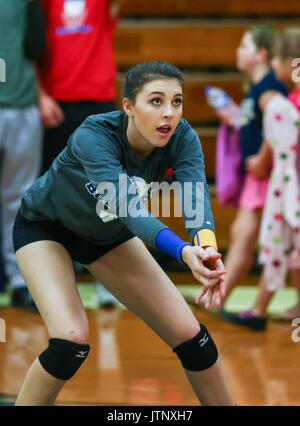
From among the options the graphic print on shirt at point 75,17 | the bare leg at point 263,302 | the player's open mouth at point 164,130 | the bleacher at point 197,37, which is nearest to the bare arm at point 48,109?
the graphic print on shirt at point 75,17

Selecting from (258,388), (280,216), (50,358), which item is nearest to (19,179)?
(280,216)

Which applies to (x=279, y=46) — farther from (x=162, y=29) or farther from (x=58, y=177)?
(x=58, y=177)

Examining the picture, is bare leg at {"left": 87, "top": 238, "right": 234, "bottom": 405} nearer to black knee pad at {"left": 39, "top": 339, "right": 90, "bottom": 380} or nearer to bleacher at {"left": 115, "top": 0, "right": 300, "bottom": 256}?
black knee pad at {"left": 39, "top": 339, "right": 90, "bottom": 380}

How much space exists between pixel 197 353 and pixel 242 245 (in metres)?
1.58

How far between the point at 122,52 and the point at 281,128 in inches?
58.9

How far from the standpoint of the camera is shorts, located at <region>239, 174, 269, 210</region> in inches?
146

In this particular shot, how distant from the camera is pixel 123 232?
2.29m

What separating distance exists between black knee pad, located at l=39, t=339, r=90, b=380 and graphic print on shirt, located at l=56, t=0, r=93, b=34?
2.06m

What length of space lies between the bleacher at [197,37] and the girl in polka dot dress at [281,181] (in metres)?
1.03

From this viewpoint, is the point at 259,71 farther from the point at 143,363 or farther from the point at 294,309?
the point at 143,363

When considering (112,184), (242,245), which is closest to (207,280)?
(112,184)

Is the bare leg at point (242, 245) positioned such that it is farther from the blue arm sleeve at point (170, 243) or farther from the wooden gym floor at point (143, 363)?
the blue arm sleeve at point (170, 243)

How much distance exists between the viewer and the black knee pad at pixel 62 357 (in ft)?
6.73

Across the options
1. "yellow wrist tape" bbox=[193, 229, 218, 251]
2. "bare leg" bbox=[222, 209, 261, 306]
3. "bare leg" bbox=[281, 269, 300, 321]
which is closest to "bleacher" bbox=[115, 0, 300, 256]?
"bare leg" bbox=[222, 209, 261, 306]
